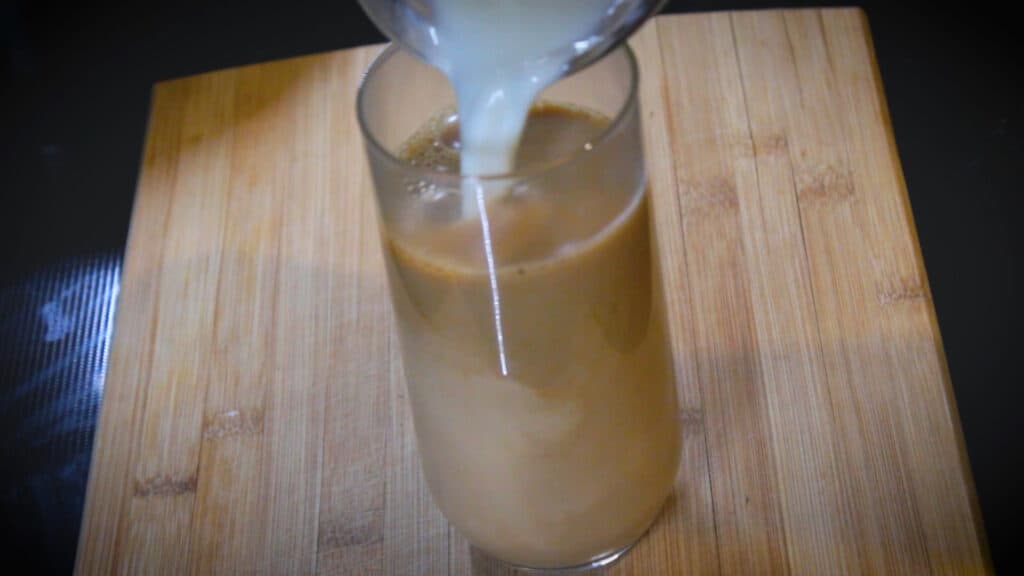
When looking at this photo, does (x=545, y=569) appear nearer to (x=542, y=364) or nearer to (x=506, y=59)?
(x=542, y=364)

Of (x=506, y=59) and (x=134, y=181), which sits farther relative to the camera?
(x=134, y=181)

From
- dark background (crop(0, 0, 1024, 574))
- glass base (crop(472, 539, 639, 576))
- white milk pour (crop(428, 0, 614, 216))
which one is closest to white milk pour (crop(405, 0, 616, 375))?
white milk pour (crop(428, 0, 614, 216))

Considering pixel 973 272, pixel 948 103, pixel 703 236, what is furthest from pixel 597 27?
pixel 948 103

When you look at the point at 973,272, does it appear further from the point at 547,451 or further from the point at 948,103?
the point at 547,451

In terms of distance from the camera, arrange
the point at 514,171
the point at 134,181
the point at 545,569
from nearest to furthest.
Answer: the point at 514,171 < the point at 545,569 < the point at 134,181

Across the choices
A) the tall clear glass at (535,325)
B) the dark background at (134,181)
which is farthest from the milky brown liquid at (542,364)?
the dark background at (134,181)

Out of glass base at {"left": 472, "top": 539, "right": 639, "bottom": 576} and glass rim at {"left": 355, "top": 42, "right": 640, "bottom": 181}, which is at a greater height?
glass rim at {"left": 355, "top": 42, "right": 640, "bottom": 181}

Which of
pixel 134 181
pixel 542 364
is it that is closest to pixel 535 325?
pixel 542 364

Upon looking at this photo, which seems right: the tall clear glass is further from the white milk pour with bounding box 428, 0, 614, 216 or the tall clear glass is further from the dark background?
the dark background
